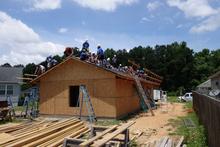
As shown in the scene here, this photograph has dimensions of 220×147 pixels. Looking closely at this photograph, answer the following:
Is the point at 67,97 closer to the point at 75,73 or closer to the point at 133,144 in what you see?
the point at 75,73

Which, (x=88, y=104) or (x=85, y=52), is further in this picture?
(x=85, y=52)

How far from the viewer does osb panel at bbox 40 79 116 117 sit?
63.1 feet

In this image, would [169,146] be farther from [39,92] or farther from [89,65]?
[39,92]

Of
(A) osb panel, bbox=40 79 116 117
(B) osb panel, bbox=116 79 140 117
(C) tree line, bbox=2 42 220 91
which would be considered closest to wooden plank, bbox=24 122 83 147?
(A) osb panel, bbox=40 79 116 117

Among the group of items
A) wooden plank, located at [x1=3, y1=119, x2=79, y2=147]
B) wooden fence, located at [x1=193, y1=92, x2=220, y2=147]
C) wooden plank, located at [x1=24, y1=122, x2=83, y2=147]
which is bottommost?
wooden plank, located at [x1=24, y1=122, x2=83, y2=147]

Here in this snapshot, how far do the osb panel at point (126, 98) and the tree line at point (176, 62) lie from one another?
49.0 meters

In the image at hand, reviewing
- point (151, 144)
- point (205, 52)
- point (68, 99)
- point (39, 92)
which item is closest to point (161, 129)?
point (151, 144)

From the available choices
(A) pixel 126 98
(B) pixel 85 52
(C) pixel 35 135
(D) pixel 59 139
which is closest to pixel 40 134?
(C) pixel 35 135

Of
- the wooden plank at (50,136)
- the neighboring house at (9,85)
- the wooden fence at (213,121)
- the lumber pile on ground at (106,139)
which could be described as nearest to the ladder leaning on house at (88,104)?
the wooden plank at (50,136)

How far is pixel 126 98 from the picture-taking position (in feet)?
71.7

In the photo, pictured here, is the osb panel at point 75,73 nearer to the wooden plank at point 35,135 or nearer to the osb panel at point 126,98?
the osb panel at point 126,98

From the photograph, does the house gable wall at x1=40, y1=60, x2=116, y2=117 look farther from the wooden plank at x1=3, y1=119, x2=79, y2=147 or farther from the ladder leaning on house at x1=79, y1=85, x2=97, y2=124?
the wooden plank at x1=3, y1=119, x2=79, y2=147

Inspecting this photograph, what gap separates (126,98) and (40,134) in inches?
483

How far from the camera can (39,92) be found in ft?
73.5
